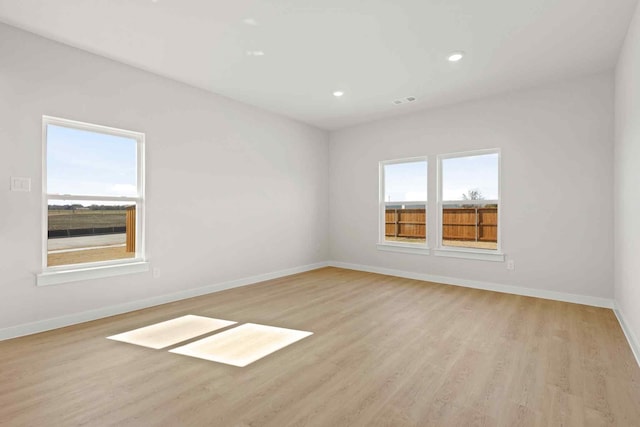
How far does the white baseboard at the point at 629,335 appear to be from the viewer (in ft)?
8.30

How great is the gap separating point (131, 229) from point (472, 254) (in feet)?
15.6

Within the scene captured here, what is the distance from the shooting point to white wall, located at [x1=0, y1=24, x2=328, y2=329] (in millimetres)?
2961

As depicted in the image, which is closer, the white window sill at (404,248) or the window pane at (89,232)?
the window pane at (89,232)

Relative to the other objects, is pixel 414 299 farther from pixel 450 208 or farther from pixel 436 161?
A: pixel 436 161

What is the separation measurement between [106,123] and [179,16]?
1551 mm

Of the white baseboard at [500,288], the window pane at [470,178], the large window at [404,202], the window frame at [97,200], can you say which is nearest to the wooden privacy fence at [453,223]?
the large window at [404,202]

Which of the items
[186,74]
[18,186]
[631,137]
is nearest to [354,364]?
[631,137]

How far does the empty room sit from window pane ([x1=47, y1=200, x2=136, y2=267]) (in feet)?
0.07

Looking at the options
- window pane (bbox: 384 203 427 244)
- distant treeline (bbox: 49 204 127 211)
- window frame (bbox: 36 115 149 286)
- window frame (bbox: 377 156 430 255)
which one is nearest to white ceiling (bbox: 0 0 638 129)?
window frame (bbox: 36 115 149 286)

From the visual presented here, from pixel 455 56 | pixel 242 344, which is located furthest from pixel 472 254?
pixel 242 344

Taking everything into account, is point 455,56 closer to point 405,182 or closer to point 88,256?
point 405,182

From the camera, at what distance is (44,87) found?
3.10 m

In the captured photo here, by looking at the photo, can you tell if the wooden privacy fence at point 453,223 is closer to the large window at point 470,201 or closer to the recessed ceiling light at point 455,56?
the large window at point 470,201

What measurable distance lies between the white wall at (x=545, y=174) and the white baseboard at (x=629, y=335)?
570 mm
